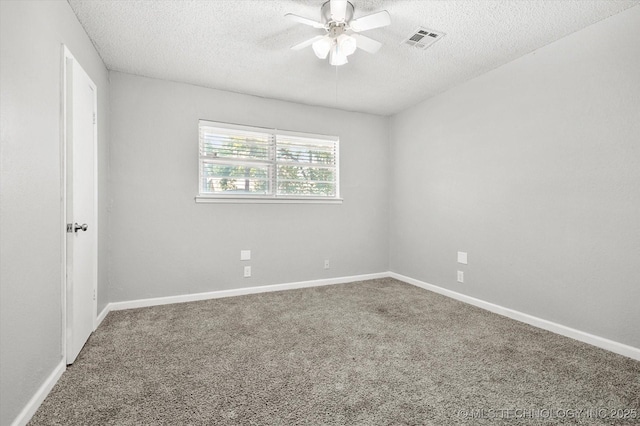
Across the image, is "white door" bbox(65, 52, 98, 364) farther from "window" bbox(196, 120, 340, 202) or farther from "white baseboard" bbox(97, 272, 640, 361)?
"window" bbox(196, 120, 340, 202)

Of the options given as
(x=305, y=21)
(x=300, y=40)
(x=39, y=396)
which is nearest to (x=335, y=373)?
(x=39, y=396)

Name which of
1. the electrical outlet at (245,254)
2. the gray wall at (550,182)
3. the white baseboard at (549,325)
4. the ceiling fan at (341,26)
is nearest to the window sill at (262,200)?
the electrical outlet at (245,254)

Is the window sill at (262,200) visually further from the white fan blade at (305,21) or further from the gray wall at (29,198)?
the white fan blade at (305,21)

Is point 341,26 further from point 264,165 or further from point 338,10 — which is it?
point 264,165

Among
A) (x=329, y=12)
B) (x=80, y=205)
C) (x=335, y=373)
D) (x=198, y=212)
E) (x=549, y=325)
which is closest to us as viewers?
(x=335, y=373)

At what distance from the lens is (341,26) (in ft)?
6.77

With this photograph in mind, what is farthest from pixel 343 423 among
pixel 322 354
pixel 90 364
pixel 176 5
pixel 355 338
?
pixel 176 5

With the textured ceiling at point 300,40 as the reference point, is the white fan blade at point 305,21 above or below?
below

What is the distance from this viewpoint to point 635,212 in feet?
6.82

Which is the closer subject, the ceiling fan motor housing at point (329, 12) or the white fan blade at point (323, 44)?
the ceiling fan motor housing at point (329, 12)

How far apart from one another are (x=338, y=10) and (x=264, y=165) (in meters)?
2.18

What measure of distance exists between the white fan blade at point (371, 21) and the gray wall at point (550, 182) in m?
1.68

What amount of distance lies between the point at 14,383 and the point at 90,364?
667mm

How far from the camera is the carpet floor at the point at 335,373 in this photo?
150 centimetres
